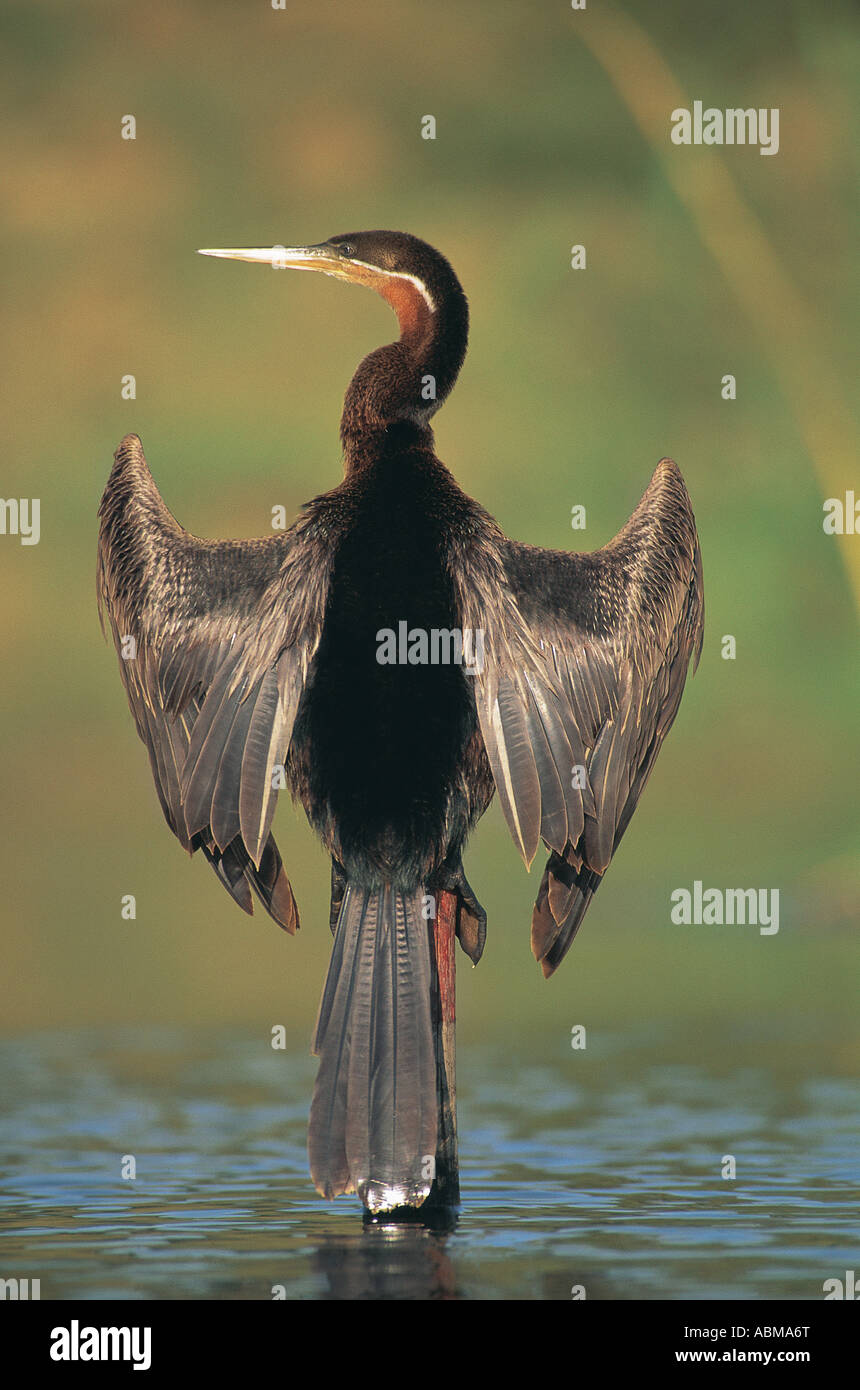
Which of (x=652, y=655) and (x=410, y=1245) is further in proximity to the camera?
(x=652, y=655)

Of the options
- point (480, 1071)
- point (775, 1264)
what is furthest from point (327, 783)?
point (480, 1071)

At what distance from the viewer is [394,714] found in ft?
26.2

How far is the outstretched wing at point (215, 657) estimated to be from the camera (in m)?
7.99

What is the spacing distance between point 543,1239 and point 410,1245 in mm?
458

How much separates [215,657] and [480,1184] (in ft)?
7.70

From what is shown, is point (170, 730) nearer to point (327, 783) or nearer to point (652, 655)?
point (327, 783)

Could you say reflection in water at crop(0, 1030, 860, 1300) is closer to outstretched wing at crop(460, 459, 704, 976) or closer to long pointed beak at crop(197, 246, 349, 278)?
outstretched wing at crop(460, 459, 704, 976)

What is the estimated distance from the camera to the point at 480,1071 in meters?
12.6

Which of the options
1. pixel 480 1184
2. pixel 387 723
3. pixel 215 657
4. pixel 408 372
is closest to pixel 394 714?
pixel 387 723

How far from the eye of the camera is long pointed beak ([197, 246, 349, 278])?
30.5ft

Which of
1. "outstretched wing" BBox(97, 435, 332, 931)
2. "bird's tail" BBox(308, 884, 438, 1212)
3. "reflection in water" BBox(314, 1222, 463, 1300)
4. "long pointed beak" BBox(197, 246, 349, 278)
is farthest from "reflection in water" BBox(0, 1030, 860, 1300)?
"long pointed beak" BBox(197, 246, 349, 278)

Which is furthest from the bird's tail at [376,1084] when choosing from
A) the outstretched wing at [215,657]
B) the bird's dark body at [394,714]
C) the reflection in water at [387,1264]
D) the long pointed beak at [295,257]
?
Result: the long pointed beak at [295,257]

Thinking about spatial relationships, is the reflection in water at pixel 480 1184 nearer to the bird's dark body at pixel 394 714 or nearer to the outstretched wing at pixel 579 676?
the bird's dark body at pixel 394 714

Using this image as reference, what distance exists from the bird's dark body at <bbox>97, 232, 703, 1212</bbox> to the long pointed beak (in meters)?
0.47
